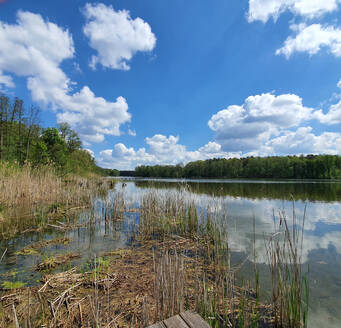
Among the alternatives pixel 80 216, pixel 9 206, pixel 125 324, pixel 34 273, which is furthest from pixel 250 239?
pixel 9 206

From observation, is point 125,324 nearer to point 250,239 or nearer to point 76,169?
point 250,239

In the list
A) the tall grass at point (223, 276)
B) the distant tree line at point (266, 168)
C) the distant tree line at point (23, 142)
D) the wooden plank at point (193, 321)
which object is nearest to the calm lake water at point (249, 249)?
the tall grass at point (223, 276)

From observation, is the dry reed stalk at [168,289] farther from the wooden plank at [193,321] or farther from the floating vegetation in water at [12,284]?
the floating vegetation in water at [12,284]

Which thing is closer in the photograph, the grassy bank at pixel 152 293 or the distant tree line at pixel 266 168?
the grassy bank at pixel 152 293

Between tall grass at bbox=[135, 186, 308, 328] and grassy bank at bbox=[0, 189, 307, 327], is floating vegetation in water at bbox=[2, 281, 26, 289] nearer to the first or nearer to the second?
grassy bank at bbox=[0, 189, 307, 327]

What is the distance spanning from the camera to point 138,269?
13.5 ft

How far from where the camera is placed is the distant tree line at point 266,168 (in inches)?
2603

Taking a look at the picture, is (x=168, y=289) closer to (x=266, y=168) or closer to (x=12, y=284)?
(x=12, y=284)

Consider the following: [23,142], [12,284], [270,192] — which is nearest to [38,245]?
[12,284]

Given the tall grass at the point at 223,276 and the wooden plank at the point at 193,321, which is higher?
the wooden plank at the point at 193,321

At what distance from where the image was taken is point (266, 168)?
253 feet

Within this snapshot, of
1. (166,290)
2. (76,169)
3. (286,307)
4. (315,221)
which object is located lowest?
(315,221)

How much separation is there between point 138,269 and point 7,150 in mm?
26616

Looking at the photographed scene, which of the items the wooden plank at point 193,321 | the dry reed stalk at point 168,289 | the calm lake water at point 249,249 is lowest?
the calm lake water at point 249,249
